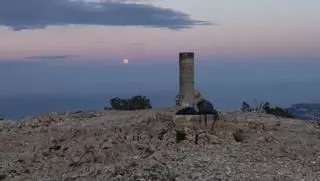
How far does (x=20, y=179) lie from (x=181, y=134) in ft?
11.5

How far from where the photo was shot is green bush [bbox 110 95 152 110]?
26.8 m

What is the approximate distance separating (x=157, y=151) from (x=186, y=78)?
4441 millimetres

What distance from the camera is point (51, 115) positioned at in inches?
824

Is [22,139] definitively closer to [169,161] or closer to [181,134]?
[181,134]

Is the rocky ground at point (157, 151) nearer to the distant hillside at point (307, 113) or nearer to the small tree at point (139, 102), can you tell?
the distant hillside at point (307, 113)

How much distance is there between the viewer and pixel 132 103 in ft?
89.6

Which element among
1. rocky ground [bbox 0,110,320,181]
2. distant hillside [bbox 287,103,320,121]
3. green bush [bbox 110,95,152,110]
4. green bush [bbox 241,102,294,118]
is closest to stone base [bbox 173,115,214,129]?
rocky ground [bbox 0,110,320,181]

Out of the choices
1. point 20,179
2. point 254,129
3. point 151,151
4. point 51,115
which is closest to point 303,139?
point 254,129

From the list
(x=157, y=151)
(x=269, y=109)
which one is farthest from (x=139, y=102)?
(x=157, y=151)

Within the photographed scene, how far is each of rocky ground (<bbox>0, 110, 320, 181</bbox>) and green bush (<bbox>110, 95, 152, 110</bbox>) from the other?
7.89 m

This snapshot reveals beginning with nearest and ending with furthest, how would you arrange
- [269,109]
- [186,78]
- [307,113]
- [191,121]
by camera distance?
[191,121]
[186,78]
[269,109]
[307,113]

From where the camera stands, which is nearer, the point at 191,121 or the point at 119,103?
the point at 191,121

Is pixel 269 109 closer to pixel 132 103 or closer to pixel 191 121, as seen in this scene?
pixel 132 103

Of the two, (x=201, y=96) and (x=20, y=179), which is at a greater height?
(x=201, y=96)
